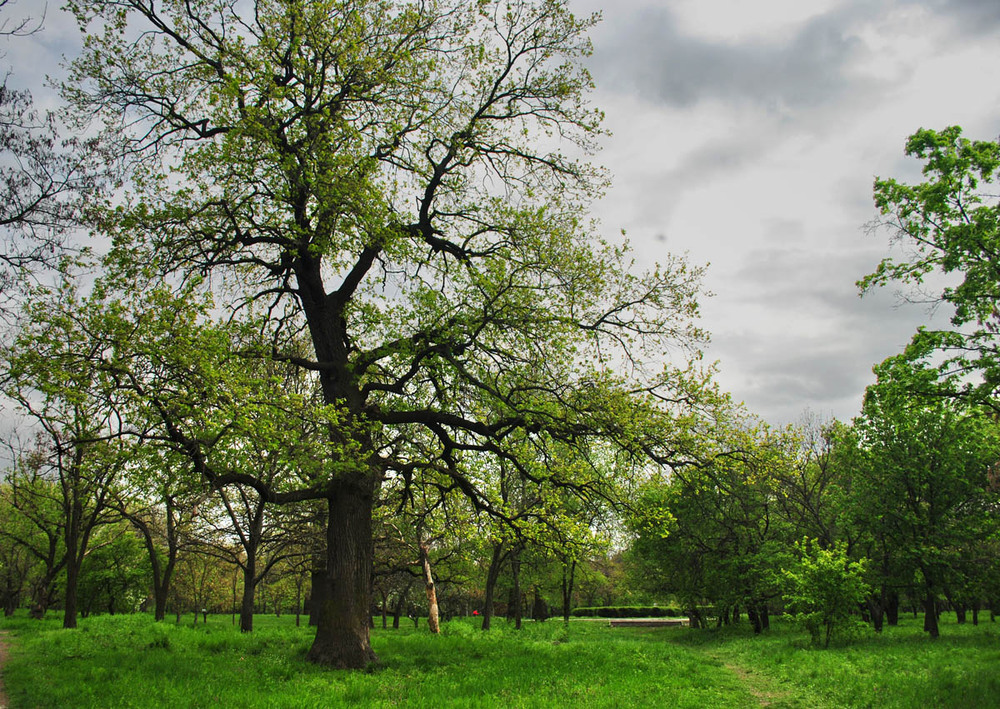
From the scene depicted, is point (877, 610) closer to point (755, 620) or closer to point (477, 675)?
point (755, 620)

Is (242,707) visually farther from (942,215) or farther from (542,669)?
(942,215)

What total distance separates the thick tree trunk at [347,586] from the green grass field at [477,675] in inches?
28.3

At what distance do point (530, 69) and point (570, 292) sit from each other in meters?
6.34

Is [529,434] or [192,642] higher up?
[529,434]

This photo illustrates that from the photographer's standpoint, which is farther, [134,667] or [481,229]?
[481,229]

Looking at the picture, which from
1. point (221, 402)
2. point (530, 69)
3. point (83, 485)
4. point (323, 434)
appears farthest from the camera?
point (83, 485)

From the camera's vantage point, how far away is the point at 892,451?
23.8 m

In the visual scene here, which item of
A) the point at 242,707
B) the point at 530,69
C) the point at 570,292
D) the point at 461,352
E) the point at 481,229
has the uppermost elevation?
Result: the point at 530,69

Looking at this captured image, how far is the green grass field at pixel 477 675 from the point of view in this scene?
9.43 m

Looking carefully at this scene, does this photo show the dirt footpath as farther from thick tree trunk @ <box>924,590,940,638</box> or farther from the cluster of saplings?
thick tree trunk @ <box>924,590,940,638</box>

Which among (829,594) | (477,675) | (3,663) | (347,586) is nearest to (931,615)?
(829,594)

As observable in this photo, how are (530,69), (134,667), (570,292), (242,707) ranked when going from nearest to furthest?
(242,707) < (134,667) < (570,292) < (530,69)

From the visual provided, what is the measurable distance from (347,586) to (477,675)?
3719 millimetres

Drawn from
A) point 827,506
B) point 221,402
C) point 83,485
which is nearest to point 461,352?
point 221,402
